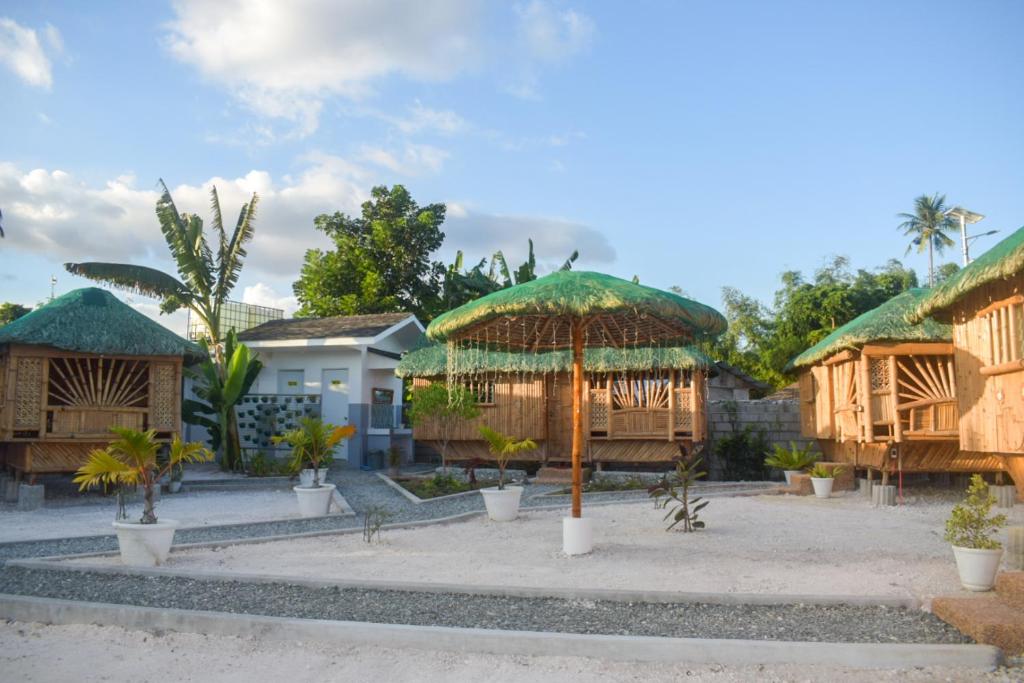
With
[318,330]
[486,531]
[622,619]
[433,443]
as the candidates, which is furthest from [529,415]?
[622,619]

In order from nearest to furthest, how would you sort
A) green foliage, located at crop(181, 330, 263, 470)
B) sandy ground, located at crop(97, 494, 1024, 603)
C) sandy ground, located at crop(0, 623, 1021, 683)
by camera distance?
1. sandy ground, located at crop(0, 623, 1021, 683)
2. sandy ground, located at crop(97, 494, 1024, 603)
3. green foliage, located at crop(181, 330, 263, 470)

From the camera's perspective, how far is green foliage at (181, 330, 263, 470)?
59.4ft

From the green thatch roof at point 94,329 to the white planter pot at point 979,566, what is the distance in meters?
13.6

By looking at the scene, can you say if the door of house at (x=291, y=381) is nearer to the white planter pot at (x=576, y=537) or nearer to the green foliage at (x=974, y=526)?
the white planter pot at (x=576, y=537)

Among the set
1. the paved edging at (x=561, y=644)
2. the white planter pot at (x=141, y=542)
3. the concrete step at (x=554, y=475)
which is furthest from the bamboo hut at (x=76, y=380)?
the paved edging at (x=561, y=644)

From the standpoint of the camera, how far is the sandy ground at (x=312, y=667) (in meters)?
4.74

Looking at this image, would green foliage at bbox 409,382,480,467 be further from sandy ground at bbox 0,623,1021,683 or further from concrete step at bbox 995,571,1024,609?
concrete step at bbox 995,571,1024,609

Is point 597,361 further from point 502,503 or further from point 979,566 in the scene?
point 979,566

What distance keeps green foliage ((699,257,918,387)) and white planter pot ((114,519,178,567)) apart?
819 inches

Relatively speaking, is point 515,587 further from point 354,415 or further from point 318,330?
point 318,330

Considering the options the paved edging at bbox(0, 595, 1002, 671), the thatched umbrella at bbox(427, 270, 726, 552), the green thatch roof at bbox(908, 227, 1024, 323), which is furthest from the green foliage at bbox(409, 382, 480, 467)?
the paved edging at bbox(0, 595, 1002, 671)

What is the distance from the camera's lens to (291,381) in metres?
22.9

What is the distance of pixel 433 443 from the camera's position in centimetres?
2058

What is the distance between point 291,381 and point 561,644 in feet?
62.3
